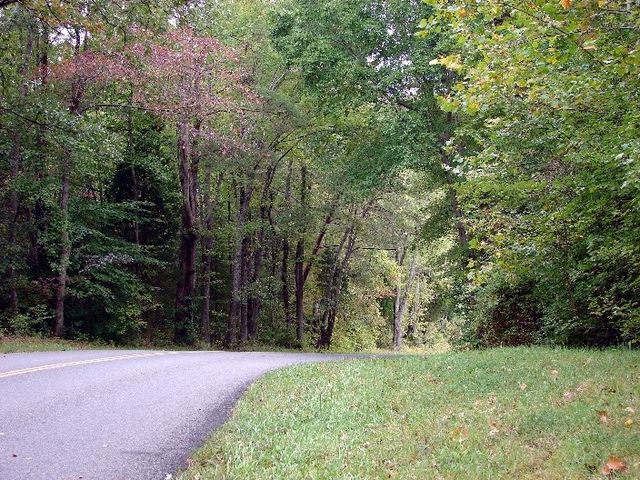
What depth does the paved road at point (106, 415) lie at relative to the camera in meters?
5.34

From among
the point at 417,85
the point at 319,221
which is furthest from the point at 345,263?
the point at 417,85

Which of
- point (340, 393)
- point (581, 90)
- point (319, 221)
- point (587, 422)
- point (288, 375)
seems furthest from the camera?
point (319, 221)

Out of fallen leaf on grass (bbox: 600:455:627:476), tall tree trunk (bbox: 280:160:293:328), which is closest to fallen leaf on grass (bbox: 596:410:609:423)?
fallen leaf on grass (bbox: 600:455:627:476)

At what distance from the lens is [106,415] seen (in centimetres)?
707

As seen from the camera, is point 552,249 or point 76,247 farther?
point 76,247

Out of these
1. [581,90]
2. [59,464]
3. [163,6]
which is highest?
[163,6]

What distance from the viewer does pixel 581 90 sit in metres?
7.27

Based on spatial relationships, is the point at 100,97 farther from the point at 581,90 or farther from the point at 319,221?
the point at 581,90

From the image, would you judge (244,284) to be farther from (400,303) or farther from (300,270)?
(400,303)

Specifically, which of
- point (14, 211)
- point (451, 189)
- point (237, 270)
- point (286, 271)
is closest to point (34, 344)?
point (14, 211)

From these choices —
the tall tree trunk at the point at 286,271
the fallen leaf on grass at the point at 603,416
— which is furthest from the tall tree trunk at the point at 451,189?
the fallen leaf on grass at the point at 603,416

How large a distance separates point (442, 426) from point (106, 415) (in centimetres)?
389

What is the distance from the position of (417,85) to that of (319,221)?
11.8 meters

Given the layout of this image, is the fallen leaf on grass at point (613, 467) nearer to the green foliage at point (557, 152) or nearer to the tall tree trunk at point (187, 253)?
the green foliage at point (557, 152)
